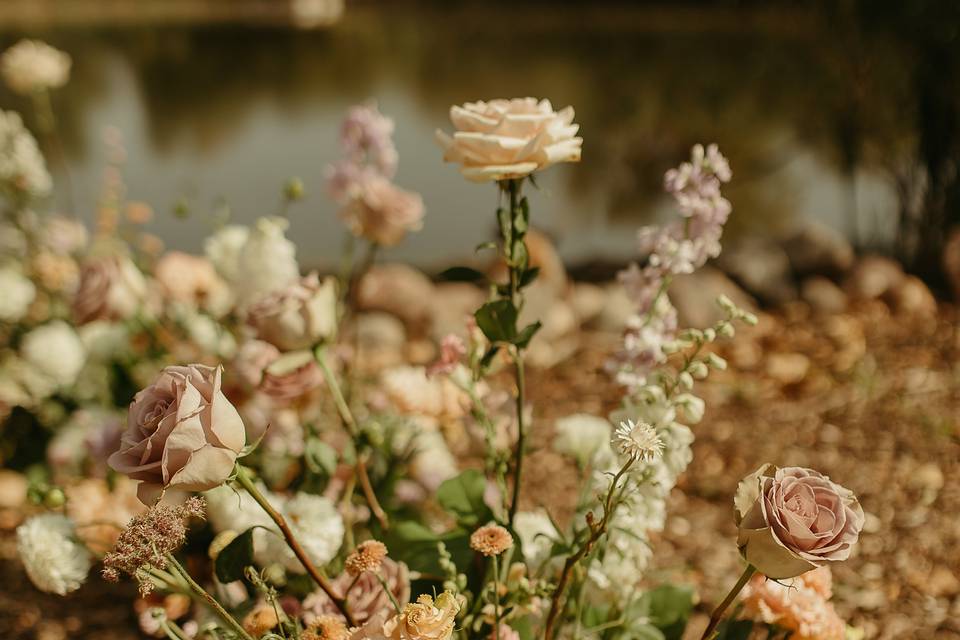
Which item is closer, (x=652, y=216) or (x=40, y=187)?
(x=40, y=187)

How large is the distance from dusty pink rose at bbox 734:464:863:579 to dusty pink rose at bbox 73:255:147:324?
4.08 feet

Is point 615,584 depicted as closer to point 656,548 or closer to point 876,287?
point 656,548

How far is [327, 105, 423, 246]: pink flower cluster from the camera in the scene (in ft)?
4.80

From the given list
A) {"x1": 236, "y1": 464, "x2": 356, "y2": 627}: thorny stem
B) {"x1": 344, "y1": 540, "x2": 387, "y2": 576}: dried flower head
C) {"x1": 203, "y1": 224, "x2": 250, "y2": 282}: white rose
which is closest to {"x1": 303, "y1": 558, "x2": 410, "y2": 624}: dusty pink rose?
{"x1": 236, "y1": 464, "x2": 356, "y2": 627}: thorny stem

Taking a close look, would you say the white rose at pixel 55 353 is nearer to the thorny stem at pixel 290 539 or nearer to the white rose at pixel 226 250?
the white rose at pixel 226 250

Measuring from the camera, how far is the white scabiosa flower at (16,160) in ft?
6.47

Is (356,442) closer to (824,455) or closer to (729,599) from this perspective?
(729,599)

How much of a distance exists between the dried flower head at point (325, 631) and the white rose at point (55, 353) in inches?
44.3

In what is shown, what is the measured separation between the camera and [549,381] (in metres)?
2.86

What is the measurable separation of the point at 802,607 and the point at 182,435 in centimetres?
76

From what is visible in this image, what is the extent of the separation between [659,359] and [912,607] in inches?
40.2

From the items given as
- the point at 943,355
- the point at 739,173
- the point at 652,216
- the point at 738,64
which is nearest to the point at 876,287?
the point at 943,355

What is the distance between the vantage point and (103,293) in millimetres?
1607

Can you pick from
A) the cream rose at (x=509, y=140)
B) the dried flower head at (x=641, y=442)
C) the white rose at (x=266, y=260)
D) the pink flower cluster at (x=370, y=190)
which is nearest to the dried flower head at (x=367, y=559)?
the dried flower head at (x=641, y=442)
